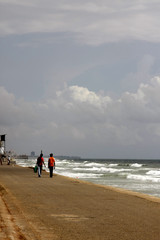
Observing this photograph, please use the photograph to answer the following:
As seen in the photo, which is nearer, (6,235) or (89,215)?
(6,235)

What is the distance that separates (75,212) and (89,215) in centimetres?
62

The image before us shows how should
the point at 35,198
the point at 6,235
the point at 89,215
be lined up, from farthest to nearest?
the point at 35,198 < the point at 89,215 < the point at 6,235

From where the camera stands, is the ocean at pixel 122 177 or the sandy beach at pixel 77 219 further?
the ocean at pixel 122 177

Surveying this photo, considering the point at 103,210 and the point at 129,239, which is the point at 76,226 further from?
the point at 103,210

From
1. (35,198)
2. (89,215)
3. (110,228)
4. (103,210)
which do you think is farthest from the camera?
(35,198)

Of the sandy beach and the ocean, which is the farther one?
the ocean

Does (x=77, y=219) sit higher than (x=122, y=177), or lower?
higher

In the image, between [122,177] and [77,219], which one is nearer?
[77,219]

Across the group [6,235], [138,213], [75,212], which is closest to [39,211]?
[75,212]

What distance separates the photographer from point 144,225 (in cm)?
898

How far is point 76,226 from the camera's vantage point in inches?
339

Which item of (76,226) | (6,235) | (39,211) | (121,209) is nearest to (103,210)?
(121,209)

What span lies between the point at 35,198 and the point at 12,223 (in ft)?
17.6

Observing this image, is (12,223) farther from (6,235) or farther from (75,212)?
(75,212)
